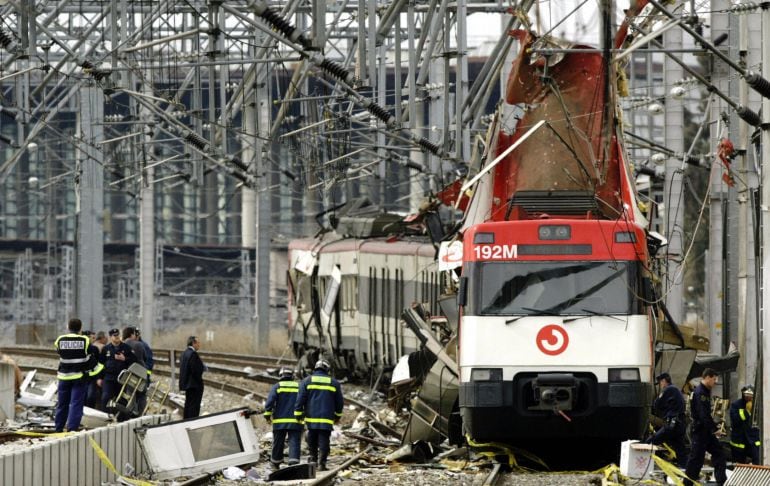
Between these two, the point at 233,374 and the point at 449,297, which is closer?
the point at 449,297

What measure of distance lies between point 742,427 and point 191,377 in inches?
304

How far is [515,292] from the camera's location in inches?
757

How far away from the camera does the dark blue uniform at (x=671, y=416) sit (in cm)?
1866

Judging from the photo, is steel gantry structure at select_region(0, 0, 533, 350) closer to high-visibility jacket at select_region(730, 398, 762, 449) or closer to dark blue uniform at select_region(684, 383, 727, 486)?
dark blue uniform at select_region(684, 383, 727, 486)

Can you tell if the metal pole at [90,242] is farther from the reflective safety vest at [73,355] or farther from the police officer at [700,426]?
the police officer at [700,426]

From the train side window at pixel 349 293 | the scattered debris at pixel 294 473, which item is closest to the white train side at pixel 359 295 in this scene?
the train side window at pixel 349 293

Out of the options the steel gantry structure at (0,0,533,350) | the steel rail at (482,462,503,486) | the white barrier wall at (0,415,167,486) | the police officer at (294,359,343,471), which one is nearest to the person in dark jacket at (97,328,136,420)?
the steel gantry structure at (0,0,533,350)

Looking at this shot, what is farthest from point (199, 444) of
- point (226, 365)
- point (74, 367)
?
point (226, 365)

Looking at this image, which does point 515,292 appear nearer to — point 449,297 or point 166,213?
point 449,297

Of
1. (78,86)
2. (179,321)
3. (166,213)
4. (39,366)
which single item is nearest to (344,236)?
(78,86)

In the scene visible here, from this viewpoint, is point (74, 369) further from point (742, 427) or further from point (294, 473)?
point (742, 427)

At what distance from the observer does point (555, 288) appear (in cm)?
1917

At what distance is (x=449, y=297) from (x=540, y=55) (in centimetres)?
334

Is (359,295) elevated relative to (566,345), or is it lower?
elevated
